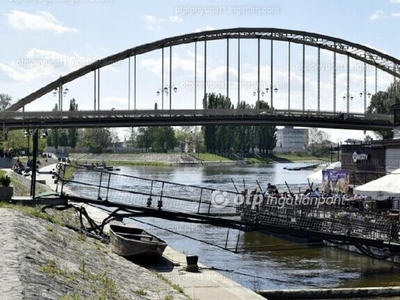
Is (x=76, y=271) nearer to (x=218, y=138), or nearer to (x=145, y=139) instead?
(x=218, y=138)

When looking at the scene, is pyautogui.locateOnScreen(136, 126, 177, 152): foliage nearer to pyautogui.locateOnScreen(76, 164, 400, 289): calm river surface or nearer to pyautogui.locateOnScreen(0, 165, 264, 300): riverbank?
pyautogui.locateOnScreen(76, 164, 400, 289): calm river surface

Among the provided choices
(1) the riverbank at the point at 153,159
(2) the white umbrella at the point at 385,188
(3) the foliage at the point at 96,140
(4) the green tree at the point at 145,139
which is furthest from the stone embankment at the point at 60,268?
(3) the foliage at the point at 96,140

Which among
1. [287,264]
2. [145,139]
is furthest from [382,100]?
[287,264]

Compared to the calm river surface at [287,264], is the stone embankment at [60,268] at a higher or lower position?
higher

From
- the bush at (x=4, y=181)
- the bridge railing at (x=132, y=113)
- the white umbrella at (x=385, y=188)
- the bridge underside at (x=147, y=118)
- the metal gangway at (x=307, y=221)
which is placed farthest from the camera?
the bridge underside at (x=147, y=118)

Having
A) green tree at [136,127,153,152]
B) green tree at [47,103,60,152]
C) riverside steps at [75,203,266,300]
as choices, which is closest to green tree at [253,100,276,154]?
green tree at [136,127,153,152]

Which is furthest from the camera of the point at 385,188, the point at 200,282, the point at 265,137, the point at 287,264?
the point at 265,137

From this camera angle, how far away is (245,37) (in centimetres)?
7712

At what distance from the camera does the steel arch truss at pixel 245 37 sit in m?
69.8

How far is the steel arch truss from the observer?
229ft

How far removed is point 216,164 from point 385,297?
137351 mm

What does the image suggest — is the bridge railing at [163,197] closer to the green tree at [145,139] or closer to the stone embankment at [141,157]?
the stone embankment at [141,157]

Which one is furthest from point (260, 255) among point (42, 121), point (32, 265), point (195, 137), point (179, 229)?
point (195, 137)

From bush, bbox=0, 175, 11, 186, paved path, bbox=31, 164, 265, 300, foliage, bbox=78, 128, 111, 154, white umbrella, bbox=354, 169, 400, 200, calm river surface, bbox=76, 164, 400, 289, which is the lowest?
calm river surface, bbox=76, 164, 400, 289
